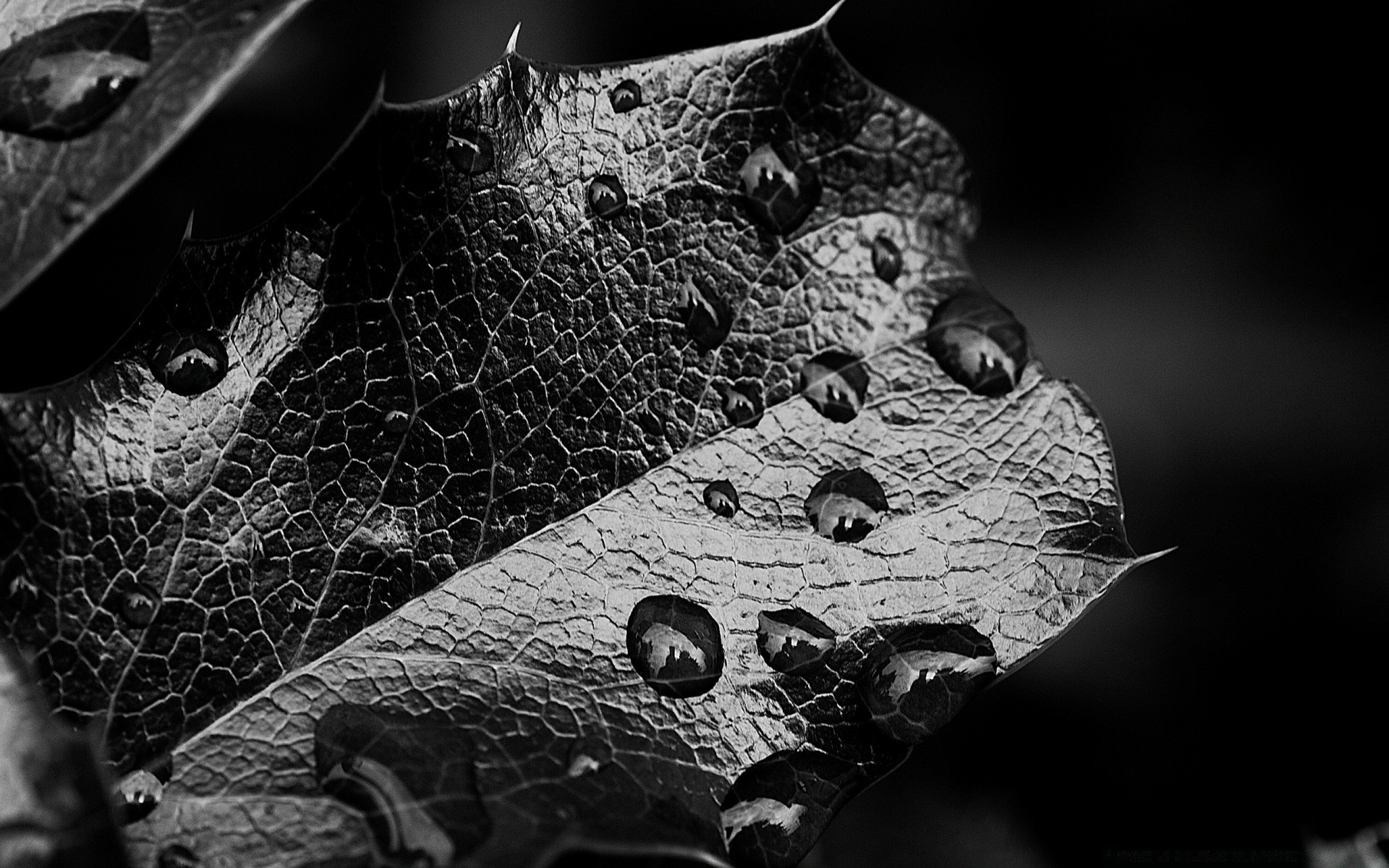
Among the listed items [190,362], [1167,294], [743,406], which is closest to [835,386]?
[743,406]

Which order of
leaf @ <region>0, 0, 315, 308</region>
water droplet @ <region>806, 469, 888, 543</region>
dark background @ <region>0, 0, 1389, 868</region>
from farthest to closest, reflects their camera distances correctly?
dark background @ <region>0, 0, 1389, 868</region> → water droplet @ <region>806, 469, 888, 543</region> → leaf @ <region>0, 0, 315, 308</region>

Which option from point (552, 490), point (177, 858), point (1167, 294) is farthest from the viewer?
point (1167, 294)

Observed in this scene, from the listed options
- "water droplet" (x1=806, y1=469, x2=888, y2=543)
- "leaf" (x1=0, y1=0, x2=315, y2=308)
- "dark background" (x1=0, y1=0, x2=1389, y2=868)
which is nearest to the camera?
"leaf" (x1=0, y1=0, x2=315, y2=308)

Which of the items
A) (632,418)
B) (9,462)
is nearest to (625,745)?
(632,418)

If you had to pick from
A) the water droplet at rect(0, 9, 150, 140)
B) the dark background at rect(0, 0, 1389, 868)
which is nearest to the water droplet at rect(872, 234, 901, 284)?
the water droplet at rect(0, 9, 150, 140)

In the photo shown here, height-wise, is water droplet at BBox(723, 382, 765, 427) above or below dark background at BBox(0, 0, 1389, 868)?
above

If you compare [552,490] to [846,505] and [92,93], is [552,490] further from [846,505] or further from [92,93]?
[92,93]

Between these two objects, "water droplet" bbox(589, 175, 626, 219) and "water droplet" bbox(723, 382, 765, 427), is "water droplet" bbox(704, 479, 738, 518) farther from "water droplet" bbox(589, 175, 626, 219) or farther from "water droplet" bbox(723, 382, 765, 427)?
"water droplet" bbox(589, 175, 626, 219)

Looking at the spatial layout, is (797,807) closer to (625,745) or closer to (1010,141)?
(625,745)
